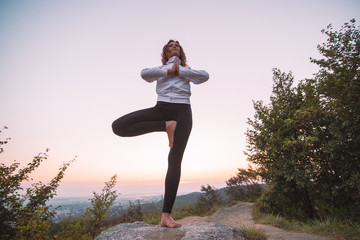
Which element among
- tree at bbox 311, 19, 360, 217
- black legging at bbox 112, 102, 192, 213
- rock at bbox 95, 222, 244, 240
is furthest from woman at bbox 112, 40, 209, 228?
tree at bbox 311, 19, 360, 217

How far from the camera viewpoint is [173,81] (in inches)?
101

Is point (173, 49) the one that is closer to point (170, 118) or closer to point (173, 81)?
point (173, 81)

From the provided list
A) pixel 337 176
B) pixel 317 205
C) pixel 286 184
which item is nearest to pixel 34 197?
pixel 286 184

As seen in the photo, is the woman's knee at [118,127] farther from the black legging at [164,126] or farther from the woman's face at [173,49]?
the woman's face at [173,49]

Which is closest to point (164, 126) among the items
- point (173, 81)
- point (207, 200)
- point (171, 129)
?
point (171, 129)

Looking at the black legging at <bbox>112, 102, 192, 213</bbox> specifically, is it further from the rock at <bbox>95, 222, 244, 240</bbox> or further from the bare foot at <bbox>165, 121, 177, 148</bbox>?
the rock at <bbox>95, 222, 244, 240</bbox>

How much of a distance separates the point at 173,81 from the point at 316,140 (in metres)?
5.63

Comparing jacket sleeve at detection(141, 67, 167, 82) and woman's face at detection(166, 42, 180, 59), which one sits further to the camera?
woman's face at detection(166, 42, 180, 59)

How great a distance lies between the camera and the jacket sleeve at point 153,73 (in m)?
2.52

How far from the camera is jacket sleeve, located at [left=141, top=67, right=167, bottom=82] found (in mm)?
2518

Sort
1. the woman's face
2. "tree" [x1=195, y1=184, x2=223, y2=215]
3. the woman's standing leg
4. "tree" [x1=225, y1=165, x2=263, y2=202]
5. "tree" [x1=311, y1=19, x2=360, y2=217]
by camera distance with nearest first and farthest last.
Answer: the woman's standing leg, the woman's face, "tree" [x1=311, y1=19, x2=360, y2=217], "tree" [x1=195, y1=184, x2=223, y2=215], "tree" [x1=225, y1=165, x2=263, y2=202]

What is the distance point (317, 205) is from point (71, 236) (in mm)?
8201

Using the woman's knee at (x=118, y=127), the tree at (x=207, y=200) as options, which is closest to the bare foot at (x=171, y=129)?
the woman's knee at (x=118, y=127)

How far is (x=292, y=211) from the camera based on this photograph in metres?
7.85
